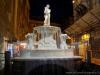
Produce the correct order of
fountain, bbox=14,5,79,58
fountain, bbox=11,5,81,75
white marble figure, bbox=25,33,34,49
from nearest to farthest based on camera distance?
fountain, bbox=11,5,81,75 < fountain, bbox=14,5,79,58 < white marble figure, bbox=25,33,34,49

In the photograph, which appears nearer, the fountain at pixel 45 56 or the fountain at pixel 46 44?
the fountain at pixel 45 56

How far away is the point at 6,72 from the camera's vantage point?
36.9 ft

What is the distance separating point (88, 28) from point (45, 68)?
43.7 ft

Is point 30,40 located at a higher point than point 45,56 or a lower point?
higher

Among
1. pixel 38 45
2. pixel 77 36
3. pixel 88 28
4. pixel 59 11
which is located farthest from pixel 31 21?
pixel 38 45

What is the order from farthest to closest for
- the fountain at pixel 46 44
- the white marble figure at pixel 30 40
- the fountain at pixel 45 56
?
the white marble figure at pixel 30 40 → the fountain at pixel 46 44 → the fountain at pixel 45 56

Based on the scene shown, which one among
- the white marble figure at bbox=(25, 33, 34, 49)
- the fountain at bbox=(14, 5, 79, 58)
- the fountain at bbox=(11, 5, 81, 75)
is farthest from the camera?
the white marble figure at bbox=(25, 33, 34, 49)

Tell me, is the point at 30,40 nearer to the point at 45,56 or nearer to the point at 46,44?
the point at 46,44

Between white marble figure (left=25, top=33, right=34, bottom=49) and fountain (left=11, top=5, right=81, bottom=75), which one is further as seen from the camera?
white marble figure (left=25, top=33, right=34, bottom=49)

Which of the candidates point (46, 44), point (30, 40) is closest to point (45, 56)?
point (46, 44)

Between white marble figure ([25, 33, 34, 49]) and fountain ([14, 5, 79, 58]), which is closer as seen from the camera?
fountain ([14, 5, 79, 58])

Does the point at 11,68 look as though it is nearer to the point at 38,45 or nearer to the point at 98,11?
the point at 38,45

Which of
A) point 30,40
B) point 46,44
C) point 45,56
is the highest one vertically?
point 30,40

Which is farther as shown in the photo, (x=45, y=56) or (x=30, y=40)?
(x=30, y=40)
